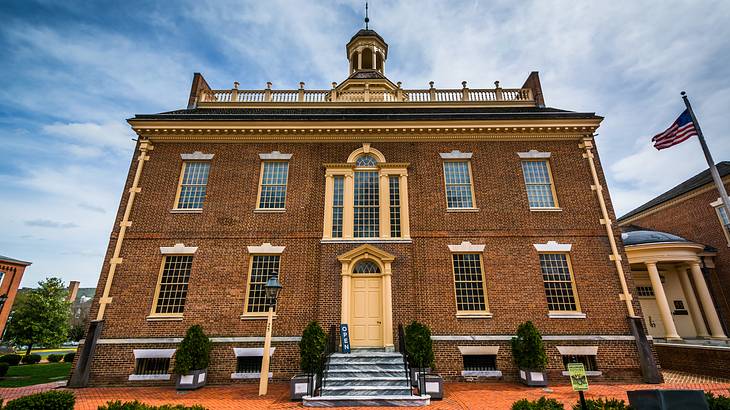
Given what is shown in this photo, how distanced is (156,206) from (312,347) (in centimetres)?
882

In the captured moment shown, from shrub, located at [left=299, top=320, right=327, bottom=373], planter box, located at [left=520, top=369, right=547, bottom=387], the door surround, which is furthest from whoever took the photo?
the door surround

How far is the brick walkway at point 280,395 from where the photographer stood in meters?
8.50

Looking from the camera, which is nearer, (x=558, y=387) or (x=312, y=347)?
(x=312, y=347)

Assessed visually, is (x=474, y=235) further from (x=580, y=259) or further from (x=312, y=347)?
(x=312, y=347)

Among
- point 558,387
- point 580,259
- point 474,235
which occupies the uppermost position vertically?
point 474,235

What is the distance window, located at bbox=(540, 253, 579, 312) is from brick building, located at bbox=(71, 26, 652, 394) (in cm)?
6

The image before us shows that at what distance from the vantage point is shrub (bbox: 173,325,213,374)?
400 inches

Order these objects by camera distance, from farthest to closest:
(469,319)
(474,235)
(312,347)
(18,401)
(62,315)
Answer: (62,315), (474,235), (469,319), (312,347), (18,401)

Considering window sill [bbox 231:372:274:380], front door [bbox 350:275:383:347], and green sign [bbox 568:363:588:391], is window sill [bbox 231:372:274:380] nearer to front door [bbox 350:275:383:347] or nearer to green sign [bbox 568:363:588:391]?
front door [bbox 350:275:383:347]

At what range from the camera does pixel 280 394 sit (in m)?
9.60

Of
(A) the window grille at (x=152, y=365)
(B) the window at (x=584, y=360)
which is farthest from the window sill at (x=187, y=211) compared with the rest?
(B) the window at (x=584, y=360)

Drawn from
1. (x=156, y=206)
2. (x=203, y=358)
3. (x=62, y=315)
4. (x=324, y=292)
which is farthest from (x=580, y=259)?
(x=62, y=315)

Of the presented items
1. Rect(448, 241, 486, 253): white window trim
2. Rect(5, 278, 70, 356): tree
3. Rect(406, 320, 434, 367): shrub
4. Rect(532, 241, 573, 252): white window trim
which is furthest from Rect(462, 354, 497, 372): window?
Rect(5, 278, 70, 356): tree

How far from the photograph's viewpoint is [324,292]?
38.7 ft
